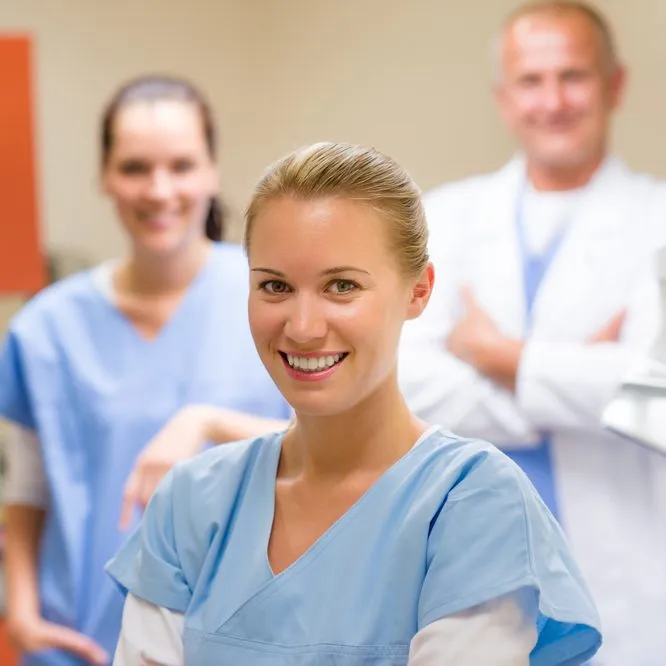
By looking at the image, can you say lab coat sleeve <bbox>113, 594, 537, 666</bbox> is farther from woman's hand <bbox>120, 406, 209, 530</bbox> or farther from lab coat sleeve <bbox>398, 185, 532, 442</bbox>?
lab coat sleeve <bbox>398, 185, 532, 442</bbox>

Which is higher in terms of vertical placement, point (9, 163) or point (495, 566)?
point (9, 163)

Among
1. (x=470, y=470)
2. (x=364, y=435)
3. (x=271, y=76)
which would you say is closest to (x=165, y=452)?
(x=364, y=435)

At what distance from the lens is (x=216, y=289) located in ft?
6.75

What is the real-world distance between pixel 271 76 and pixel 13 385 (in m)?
0.97

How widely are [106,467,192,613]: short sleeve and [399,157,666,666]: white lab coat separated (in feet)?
2.54

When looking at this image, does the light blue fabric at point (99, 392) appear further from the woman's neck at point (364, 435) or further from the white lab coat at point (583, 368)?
the woman's neck at point (364, 435)

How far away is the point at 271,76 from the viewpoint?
263 cm

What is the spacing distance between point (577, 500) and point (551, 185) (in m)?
0.54

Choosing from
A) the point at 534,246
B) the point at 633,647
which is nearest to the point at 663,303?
the point at 534,246

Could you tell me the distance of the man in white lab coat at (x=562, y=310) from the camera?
1854 mm

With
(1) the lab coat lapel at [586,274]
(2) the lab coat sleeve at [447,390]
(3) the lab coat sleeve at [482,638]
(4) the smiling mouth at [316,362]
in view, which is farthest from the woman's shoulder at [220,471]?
(1) the lab coat lapel at [586,274]

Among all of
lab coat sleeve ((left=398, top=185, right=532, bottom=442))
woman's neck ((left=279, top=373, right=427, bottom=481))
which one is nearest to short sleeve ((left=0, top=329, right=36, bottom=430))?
lab coat sleeve ((left=398, top=185, right=532, bottom=442))

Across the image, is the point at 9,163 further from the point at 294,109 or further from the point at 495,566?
the point at 495,566

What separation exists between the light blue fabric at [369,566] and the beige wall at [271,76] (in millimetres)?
1257
